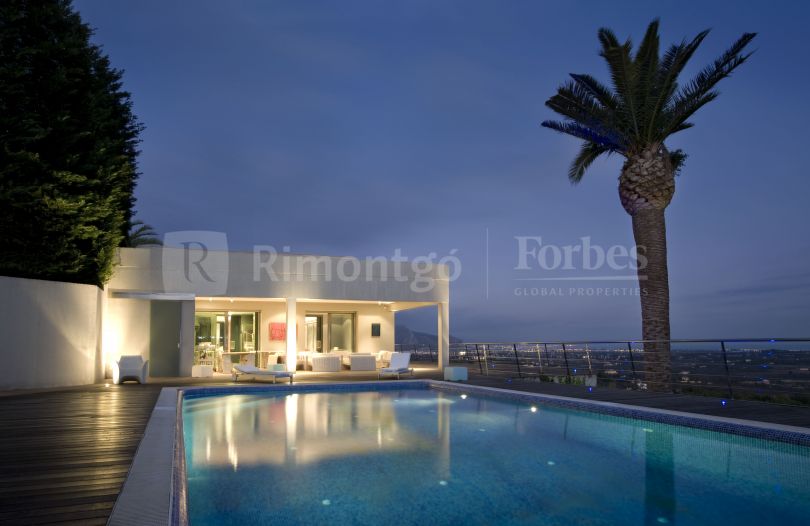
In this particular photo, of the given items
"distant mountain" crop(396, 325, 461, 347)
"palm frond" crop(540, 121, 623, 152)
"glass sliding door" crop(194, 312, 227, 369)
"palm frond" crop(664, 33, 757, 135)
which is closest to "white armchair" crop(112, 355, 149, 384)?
"glass sliding door" crop(194, 312, 227, 369)

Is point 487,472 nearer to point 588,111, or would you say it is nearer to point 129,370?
point 129,370

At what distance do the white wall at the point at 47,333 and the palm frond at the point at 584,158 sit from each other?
39.4 ft

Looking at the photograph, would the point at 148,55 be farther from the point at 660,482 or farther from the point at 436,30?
the point at 660,482

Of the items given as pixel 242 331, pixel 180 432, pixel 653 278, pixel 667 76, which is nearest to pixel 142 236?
pixel 242 331

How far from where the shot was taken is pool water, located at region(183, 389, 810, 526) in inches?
180

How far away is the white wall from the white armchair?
23.5 inches

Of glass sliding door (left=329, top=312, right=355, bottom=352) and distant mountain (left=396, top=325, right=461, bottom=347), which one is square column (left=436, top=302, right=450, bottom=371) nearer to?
glass sliding door (left=329, top=312, right=355, bottom=352)

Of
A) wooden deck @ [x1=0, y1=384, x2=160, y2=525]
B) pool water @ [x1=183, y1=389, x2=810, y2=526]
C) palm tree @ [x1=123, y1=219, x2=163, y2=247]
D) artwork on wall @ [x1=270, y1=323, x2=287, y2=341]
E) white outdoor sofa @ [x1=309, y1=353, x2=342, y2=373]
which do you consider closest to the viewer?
wooden deck @ [x1=0, y1=384, x2=160, y2=525]

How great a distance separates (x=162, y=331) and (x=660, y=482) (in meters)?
12.8

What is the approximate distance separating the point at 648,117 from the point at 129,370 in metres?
12.5

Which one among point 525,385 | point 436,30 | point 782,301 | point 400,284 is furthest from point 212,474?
point 782,301

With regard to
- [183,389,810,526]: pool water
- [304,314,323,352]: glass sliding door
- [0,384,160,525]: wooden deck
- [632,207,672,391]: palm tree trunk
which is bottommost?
[183,389,810,526]: pool water

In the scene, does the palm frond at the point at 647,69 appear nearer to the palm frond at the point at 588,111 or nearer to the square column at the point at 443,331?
the palm frond at the point at 588,111

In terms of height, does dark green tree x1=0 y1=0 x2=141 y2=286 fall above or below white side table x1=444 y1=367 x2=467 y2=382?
above
